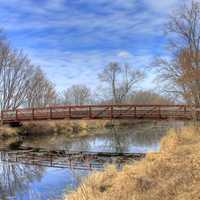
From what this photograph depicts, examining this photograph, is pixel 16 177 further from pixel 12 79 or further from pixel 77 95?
pixel 77 95

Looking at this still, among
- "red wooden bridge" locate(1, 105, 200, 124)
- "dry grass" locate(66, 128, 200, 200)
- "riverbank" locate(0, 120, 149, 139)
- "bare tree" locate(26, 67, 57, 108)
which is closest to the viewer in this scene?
"dry grass" locate(66, 128, 200, 200)

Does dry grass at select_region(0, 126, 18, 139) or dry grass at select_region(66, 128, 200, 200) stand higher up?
dry grass at select_region(66, 128, 200, 200)

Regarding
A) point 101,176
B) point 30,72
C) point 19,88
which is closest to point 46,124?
point 19,88

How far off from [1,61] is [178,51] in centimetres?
2331

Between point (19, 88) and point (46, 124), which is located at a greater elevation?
point (19, 88)

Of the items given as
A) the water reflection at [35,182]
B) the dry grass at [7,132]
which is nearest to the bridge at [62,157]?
the water reflection at [35,182]

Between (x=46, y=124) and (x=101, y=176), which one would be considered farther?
(x=46, y=124)

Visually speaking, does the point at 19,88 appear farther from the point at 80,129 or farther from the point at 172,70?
the point at 172,70

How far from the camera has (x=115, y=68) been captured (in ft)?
216

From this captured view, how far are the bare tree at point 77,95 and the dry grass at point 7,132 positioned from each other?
49136mm

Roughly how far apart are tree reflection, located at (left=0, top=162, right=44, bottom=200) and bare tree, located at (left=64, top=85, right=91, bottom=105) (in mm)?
63255

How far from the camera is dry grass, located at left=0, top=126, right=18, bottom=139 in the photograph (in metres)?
28.2

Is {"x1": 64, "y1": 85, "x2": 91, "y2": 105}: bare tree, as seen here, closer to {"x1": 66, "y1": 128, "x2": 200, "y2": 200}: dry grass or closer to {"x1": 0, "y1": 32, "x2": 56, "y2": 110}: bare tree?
{"x1": 0, "y1": 32, "x2": 56, "y2": 110}: bare tree

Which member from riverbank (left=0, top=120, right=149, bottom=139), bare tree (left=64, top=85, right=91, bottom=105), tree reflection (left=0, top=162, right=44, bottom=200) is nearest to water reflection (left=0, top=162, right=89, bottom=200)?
tree reflection (left=0, top=162, right=44, bottom=200)
